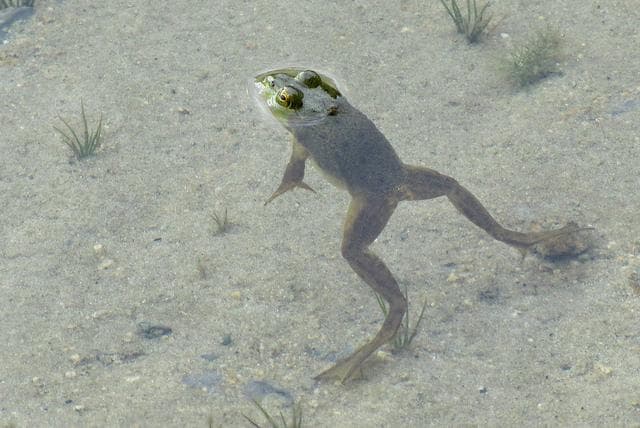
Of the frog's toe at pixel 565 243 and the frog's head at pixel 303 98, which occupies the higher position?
the frog's head at pixel 303 98

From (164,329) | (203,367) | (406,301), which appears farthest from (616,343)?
(164,329)

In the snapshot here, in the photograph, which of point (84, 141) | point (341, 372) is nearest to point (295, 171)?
point (341, 372)

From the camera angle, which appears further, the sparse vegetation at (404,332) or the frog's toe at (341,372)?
the sparse vegetation at (404,332)

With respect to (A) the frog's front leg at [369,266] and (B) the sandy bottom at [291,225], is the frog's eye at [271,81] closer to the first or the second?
(B) the sandy bottom at [291,225]

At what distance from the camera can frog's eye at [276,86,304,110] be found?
5.24 m

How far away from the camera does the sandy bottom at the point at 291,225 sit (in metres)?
4.31

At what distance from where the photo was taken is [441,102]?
6359 millimetres

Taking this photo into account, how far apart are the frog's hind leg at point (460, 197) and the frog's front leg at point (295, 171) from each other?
2.69 feet

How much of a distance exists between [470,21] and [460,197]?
2.69 metres

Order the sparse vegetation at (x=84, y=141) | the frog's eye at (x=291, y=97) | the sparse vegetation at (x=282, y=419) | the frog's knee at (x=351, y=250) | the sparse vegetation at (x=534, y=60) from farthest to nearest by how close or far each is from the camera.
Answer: the sparse vegetation at (x=534, y=60) → the sparse vegetation at (x=84, y=141) → the frog's eye at (x=291, y=97) → the frog's knee at (x=351, y=250) → the sparse vegetation at (x=282, y=419)

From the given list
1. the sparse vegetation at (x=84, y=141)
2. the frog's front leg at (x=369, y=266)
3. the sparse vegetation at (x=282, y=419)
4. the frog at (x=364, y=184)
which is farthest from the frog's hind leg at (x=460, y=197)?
the sparse vegetation at (x=84, y=141)

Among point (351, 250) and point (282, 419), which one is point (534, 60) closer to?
point (351, 250)

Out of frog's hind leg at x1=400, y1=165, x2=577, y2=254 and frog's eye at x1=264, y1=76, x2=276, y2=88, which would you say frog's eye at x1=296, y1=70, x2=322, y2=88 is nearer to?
frog's eye at x1=264, y1=76, x2=276, y2=88

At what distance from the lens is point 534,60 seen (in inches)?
250
